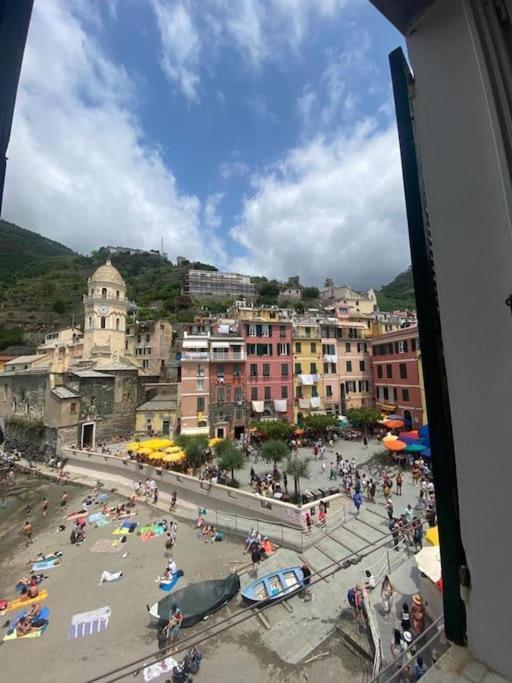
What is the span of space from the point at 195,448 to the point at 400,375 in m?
18.4

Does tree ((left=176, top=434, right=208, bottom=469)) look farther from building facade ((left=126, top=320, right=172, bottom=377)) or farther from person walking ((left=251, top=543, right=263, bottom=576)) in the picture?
building facade ((left=126, top=320, right=172, bottom=377))

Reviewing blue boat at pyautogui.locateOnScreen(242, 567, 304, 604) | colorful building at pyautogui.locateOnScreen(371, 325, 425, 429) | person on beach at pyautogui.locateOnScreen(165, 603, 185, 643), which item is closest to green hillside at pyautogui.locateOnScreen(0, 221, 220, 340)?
colorful building at pyautogui.locateOnScreen(371, 325, 425, 429)

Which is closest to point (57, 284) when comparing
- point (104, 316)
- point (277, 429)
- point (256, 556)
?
point (104, 316)

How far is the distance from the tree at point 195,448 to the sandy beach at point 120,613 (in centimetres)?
377

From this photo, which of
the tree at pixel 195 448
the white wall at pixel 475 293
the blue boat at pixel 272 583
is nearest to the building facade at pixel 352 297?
the tree at pixel 195 448

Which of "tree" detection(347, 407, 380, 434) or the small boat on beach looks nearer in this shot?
the small boat on beach

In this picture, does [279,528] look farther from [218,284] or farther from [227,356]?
[218,284]

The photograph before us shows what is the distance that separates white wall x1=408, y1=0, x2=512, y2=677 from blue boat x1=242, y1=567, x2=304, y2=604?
11.4m

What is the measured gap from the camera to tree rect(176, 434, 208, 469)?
20203 millimetres

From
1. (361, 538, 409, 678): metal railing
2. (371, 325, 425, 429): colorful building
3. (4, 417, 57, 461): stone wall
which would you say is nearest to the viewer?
(361, 538, 409, 678): metal railing

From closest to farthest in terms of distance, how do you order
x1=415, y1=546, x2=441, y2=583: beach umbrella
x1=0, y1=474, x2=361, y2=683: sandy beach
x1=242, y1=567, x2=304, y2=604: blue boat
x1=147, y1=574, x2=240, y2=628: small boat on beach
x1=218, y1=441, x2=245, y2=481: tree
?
x1=415, y1=546, x2=441, y2=583: beach umbrella, x1=0, y1=474, x2=361, y2=683: sandy beach, x1=147, y1=574, x2=240, y2=628: small boat on beach, x1=242, y1=567, x2=304, y2=604: blue boat, x1=218, y1=441, x2=245, y2=481: tree

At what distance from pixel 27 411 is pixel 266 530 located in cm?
2737

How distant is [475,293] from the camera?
44.4 inches

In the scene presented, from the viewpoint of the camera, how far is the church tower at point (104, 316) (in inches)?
1576
